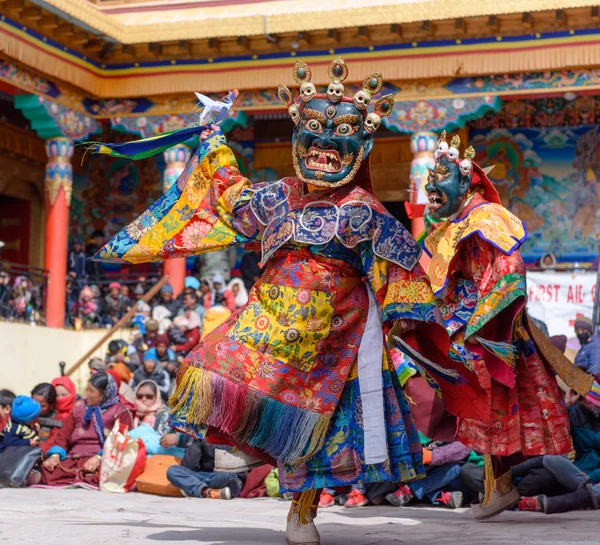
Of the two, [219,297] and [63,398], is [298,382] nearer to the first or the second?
[63,398]

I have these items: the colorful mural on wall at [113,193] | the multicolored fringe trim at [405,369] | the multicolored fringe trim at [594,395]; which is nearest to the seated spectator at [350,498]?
the multicolored fringe trim at [405,369]

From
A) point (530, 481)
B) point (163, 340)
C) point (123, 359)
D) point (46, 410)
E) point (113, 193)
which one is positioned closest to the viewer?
point (530, 481)

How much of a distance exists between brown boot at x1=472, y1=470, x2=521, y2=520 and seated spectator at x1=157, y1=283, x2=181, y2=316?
698 cm

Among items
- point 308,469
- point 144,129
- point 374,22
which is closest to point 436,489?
point 308,469

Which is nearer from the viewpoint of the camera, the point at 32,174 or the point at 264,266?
the point at 264,266

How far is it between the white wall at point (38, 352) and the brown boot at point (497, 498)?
7015mm

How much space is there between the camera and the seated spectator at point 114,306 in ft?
43.1

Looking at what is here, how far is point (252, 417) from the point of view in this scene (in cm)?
439

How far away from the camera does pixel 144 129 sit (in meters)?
13.2

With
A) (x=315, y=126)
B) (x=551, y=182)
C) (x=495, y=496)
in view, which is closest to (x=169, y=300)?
(x=551, y=182)

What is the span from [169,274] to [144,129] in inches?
64.6

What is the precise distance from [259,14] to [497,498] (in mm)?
8601

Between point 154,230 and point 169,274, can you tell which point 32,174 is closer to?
point 169,274

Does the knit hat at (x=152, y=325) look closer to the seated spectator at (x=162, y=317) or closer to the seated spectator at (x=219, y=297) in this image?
the seated spectator at (x=162, y=317)
